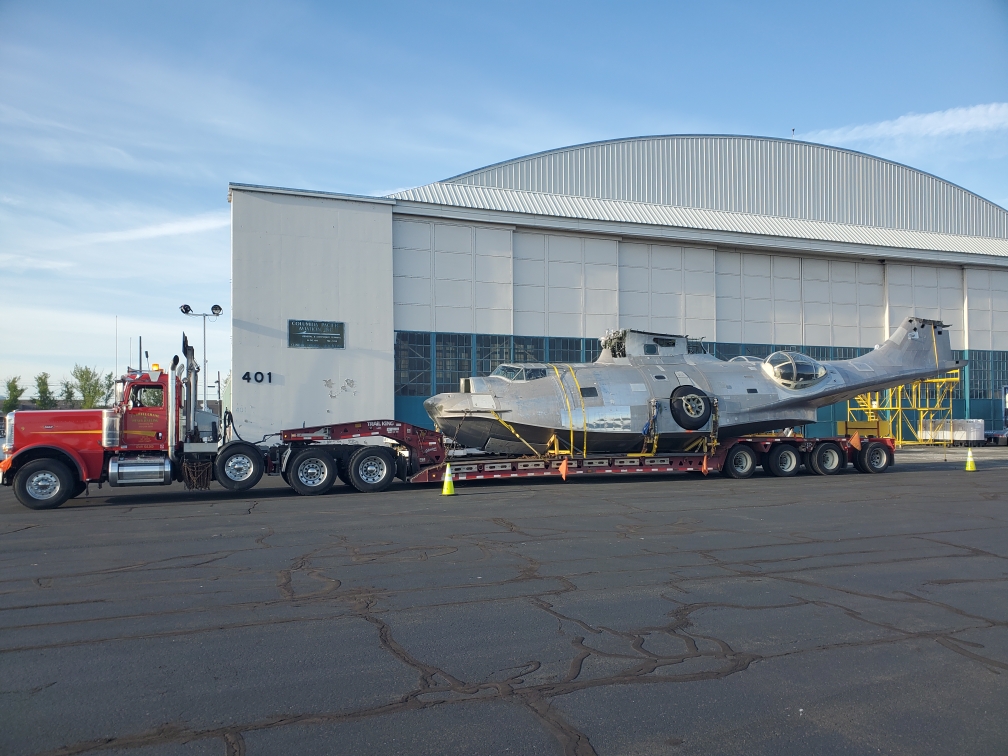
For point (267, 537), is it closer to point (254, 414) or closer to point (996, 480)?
point (254, 414)

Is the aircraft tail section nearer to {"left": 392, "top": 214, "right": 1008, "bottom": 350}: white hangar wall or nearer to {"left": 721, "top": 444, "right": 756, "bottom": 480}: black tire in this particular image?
{"left": 721, "top": 444, "right": 756, "bottom": 480}: black tire

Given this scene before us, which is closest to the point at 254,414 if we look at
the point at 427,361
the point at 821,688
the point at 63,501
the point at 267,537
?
the point at 427,361

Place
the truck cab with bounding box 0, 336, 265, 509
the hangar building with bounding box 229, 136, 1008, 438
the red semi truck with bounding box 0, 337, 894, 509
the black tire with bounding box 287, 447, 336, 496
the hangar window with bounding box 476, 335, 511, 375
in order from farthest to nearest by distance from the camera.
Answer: the hangar window with bounding box 476, 335, 511, 375 → the hangar building with bounding box 229, 136, 1008, 438 → the black tire with bounding box 287, 447, 336, 496 → the red semi truck with bounding box 0, 337, 894, 509 → the truck cab with bounding box 0, 336, 265, 509

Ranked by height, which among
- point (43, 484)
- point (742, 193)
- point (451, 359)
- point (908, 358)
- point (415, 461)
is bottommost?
point (43, 484)

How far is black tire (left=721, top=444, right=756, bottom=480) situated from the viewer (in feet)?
70.9

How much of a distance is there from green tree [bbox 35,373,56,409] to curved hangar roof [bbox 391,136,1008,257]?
45072 mm

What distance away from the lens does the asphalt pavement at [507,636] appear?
4871 mm

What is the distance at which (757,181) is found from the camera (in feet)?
121

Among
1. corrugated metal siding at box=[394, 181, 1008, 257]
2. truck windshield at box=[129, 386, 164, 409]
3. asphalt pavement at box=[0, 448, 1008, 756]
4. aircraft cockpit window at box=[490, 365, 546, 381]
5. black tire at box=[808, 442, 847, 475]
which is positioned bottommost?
asphalt pavement at box=[0, 448, 1008, 756]

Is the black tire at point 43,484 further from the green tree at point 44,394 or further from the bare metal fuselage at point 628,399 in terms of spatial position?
the green tree at point 44,394

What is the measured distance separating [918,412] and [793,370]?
20392 mm

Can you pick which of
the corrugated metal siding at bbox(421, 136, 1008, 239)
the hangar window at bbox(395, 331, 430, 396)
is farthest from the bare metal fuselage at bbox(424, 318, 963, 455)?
the corrugated metal siding at bbox(421, 136, 1008, 239)

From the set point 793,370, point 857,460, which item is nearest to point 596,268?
point 793,370

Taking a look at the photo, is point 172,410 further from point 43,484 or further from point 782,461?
point 782,461
